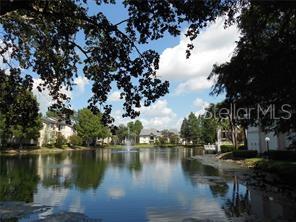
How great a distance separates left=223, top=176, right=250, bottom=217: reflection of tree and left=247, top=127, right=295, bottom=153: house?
21.9 meters

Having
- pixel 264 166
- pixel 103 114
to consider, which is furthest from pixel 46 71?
pixel 264 166

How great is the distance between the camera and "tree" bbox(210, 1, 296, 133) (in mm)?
14031

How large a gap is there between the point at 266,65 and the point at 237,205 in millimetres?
5169

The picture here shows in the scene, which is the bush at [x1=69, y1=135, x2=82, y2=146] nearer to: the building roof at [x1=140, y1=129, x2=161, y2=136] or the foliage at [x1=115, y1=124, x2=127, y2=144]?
the foliage at [x1=115, y1=124, x2=127, y2=144]

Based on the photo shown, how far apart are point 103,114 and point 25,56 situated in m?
4.80

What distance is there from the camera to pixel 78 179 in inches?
999

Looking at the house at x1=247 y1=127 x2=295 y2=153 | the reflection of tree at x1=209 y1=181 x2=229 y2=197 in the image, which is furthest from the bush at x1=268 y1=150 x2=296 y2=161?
the reflection of tree at x1=209 y1=181 x2=229 y2=197

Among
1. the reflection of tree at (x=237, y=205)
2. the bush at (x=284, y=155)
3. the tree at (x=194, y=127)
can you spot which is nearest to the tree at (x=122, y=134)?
the tree at (x=194, y=127)

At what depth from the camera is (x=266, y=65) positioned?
48.5 feet

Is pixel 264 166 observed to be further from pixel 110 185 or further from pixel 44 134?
pixel 44 134

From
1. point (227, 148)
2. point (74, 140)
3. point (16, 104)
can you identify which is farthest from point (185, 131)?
point (16, 104)

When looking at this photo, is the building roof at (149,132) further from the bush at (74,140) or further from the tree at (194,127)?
the bush at (74,140)

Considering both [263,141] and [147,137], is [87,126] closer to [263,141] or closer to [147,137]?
[263,141]

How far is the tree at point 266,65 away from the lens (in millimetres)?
14031
